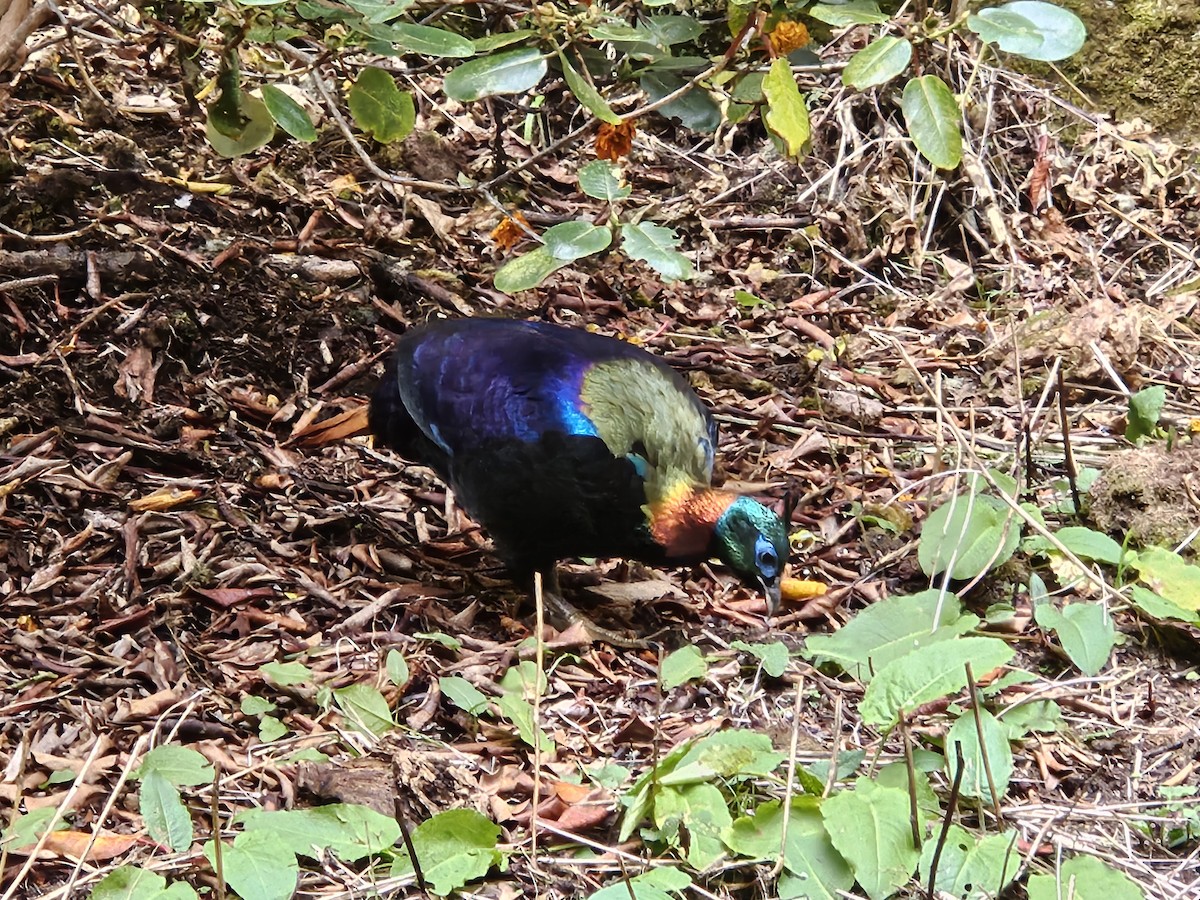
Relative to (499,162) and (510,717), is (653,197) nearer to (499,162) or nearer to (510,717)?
(499,162)

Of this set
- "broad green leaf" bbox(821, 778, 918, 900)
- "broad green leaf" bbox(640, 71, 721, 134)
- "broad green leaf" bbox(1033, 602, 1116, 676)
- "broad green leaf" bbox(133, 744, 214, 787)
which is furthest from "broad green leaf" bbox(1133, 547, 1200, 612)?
"broad green leaf" bbox(133, 744, 214, 787)

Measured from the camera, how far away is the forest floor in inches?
123

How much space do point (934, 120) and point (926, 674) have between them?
4.44 feet

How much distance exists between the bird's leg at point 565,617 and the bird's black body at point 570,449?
0.39 ft

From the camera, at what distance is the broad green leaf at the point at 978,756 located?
2.84m

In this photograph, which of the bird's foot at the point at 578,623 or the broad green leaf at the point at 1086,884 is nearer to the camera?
the broad green leaf at the point at 1086,884

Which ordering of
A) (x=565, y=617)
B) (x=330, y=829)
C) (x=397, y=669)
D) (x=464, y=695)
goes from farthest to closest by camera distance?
(x=565, y=617) → (x=397, y=669) → (x=464, y=695) → (x=330, y=829)

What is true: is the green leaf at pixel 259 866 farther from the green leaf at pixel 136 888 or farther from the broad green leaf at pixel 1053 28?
the broad green leaf at pixel 1053 28

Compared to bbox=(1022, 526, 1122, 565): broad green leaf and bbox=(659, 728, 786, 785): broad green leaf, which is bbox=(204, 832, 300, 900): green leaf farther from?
bbox=(1022, 526, 1122, 565): broad green leaf

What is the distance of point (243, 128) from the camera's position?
372 cm

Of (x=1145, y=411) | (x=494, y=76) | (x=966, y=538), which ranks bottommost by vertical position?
(x=1145, y=411)

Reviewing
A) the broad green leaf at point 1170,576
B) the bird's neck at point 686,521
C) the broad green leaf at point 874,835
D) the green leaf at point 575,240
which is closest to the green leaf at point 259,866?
the broad green leaf at point 874,835

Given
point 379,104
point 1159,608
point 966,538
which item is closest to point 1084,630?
point 1159,608

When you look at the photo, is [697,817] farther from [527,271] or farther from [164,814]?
[527,271]
